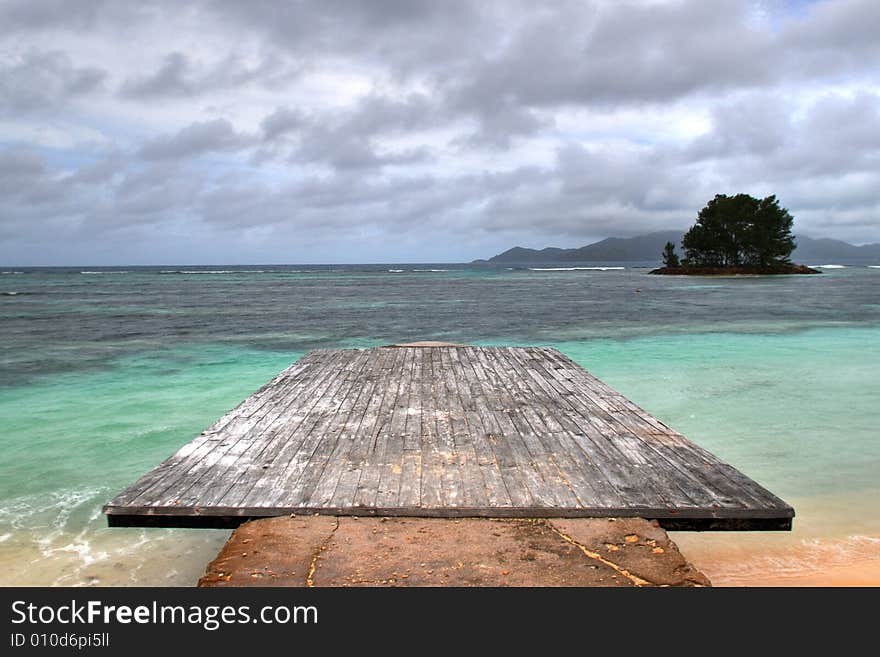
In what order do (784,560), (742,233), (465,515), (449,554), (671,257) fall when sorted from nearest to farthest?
(449,554), (465,515), (784,560), (742,233), (671,257)

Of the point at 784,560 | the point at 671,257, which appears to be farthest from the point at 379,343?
the point at 671,257

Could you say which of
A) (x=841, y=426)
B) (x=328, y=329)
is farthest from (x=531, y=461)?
(x=328, y=329)

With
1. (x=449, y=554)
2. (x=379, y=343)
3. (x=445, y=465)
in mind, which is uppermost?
(x=445, y=465)

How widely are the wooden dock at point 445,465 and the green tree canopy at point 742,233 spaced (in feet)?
284

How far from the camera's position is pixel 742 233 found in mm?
83875

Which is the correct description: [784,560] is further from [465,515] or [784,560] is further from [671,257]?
[671,257]

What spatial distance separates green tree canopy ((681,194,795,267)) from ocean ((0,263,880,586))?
5771 cm

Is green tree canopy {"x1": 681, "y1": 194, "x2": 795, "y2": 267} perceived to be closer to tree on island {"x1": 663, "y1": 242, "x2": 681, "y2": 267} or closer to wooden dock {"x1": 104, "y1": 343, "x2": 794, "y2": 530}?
tree on island {"x1": 663, "y1": 242, "x2": 681, "y2": 267}

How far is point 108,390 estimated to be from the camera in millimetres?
13172

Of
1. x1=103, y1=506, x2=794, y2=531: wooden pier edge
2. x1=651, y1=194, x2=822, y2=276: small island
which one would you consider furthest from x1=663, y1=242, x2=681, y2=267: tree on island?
x1=103, y1=506, x2=794, y2=531: wooden pier edge

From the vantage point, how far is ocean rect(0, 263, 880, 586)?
5750mm

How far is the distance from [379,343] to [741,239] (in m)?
77.7

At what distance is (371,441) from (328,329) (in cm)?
1991
